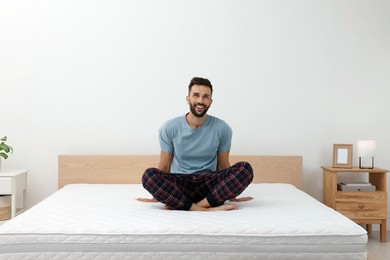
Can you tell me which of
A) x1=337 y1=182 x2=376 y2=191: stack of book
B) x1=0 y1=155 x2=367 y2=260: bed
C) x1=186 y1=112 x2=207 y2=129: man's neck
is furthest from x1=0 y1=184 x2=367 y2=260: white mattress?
x1=337 y1=182 x2=376 y2=191: stack of book

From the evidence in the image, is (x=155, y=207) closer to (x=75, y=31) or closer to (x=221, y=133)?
(x=221, y=133)

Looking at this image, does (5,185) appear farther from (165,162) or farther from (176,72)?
(176,72)

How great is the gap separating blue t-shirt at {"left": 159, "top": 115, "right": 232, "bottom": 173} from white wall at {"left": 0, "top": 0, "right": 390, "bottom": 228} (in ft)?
3.19

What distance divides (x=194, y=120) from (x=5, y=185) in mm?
1625

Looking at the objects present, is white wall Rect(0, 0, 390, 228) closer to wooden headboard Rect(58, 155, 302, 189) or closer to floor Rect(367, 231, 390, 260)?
wooden headboard Rect(58, 155, 302, 189)

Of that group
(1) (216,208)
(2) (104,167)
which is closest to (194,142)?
(1) (216,208)

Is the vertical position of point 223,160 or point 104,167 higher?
point 223,160

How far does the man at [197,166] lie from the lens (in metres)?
3.00

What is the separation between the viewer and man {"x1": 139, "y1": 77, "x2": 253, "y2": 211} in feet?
9.84

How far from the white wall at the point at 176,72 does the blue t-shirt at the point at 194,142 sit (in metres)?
0.97

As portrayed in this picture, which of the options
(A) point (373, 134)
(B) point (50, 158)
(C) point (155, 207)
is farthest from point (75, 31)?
(A) point (373, 134)

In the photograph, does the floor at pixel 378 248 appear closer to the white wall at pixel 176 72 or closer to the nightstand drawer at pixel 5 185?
the white wall at pixel 176 72

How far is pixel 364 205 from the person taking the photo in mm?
4133

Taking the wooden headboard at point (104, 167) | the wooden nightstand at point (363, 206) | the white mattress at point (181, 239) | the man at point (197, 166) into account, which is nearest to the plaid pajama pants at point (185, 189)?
the man at point (197, 166)
